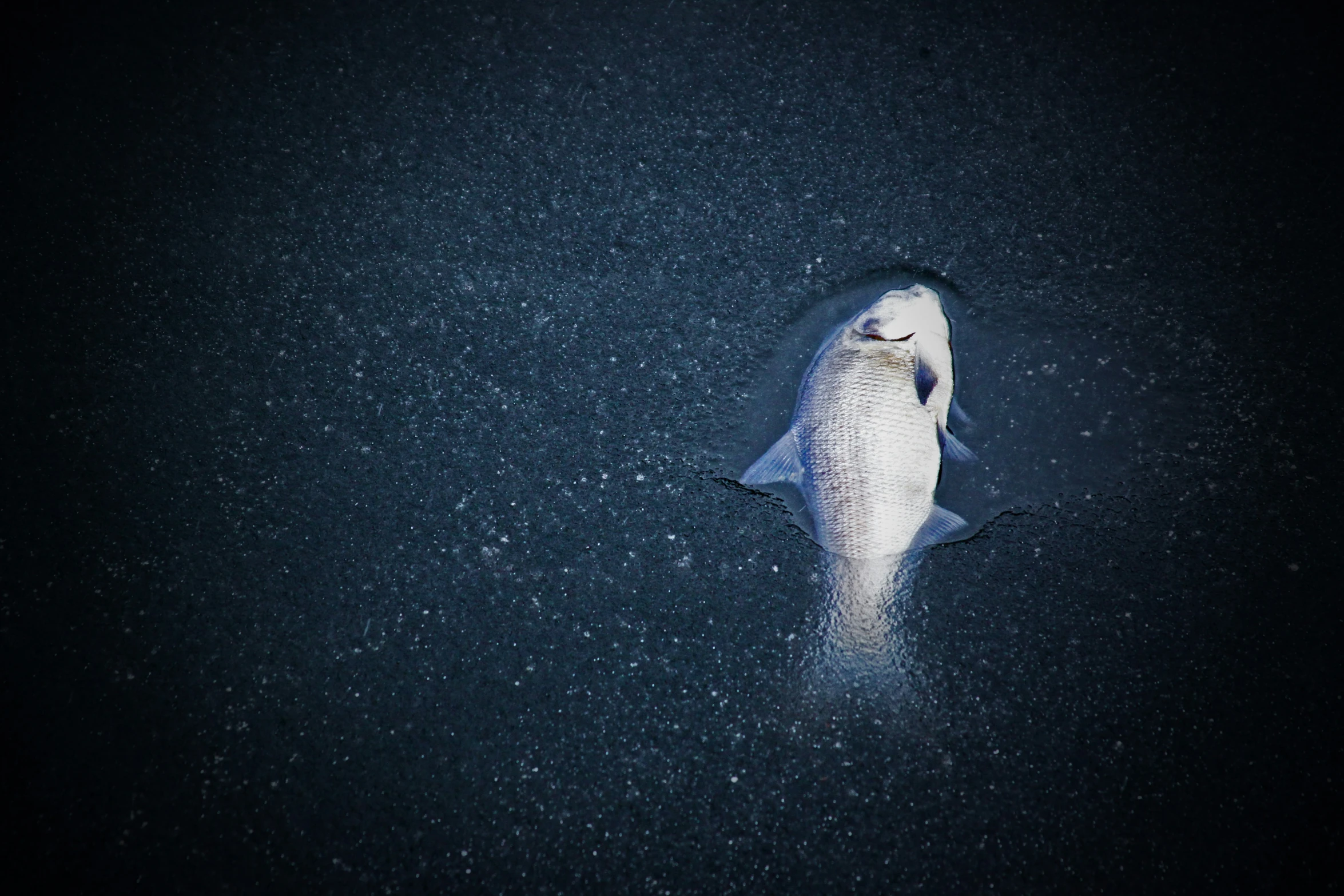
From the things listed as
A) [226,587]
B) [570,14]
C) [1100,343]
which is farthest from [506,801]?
[570,14]

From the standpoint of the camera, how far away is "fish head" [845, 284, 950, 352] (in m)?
1.76

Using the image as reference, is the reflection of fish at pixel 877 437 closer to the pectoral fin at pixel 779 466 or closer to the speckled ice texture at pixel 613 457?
the pectoral fin at pixel 779 466

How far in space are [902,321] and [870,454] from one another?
42 centimetres

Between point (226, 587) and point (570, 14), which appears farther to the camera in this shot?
point (570, 14)

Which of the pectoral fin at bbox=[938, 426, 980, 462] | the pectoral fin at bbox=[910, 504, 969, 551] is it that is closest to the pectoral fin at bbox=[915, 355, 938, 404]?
the pectoral fin at bbox=[938, 426, 980, 462]

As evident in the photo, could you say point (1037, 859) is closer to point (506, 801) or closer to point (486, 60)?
point (506, 801)

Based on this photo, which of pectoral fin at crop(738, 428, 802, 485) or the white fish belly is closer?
the white fish belly

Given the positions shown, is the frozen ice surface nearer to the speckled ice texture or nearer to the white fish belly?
the speckled ice texture

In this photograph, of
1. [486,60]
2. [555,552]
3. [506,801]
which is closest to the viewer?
[506,801]

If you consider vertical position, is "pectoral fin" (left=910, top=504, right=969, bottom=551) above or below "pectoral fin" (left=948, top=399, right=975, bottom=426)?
below

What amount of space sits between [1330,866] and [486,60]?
3244mm

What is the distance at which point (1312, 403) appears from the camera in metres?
1.84

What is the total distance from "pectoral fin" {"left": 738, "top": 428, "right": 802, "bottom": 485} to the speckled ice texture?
56 mm

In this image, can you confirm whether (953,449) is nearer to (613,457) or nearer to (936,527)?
(936,527)
